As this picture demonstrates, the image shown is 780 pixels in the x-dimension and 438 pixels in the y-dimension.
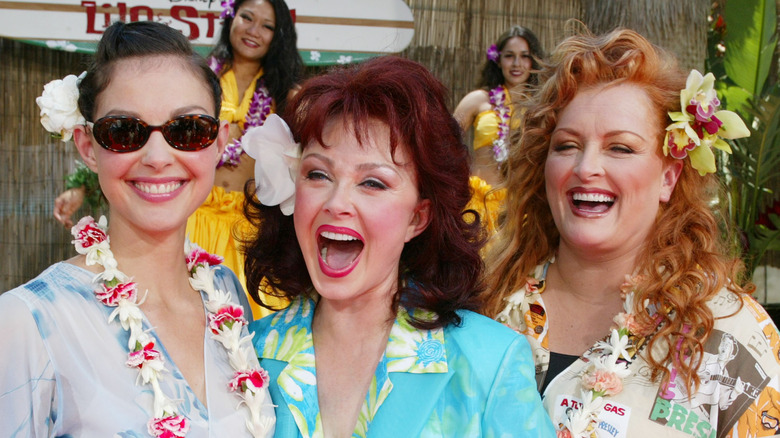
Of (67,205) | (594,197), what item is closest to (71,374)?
(594,197)

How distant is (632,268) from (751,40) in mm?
4114

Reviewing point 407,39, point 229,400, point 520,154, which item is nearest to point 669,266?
point 520,154

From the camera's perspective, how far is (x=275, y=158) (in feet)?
7.33

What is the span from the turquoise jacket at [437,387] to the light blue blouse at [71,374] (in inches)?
7.6

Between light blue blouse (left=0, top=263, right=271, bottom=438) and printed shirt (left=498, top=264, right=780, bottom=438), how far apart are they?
1068 mm

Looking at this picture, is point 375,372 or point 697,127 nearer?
point 375,372

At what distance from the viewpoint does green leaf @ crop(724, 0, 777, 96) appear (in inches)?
231

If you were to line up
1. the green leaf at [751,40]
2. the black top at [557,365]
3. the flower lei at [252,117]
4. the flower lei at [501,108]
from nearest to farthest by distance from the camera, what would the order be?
the black top at [557,365], the flower lei at [252,117], the flower lei at [501,108], the green leaf at [751,40]

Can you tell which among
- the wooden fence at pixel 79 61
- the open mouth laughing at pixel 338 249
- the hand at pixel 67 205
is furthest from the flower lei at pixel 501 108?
the open mouth laughing at pixel 338 249

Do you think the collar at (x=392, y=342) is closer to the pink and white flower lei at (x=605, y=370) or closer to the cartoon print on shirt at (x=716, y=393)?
the pink and white flower lei at (x=605, y=370)

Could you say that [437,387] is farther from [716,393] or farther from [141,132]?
[141,132]

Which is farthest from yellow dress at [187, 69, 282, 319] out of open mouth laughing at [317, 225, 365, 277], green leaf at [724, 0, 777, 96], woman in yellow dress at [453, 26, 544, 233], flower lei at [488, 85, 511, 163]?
green leaf at [724, 0, 777, 96]

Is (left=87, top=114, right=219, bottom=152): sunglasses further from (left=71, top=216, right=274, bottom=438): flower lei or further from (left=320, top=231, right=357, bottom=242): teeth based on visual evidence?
(left=320, top=231, right=357, bottom=242): teeth

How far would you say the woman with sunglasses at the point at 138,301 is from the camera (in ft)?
5.90
